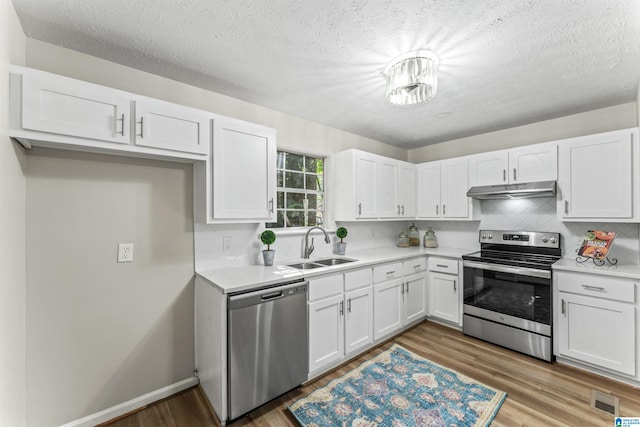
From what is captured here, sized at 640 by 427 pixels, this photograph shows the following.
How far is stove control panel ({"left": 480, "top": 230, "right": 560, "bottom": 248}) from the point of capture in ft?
9.69

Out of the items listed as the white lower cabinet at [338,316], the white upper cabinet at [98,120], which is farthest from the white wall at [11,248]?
the white lower cabinet at [338,316]

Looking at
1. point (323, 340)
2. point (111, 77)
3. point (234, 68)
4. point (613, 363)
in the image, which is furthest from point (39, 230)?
point (613, 363)

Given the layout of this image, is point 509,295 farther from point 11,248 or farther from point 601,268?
point 11,248

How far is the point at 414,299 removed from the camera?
10.8ft

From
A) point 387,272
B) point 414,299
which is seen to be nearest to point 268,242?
point 387,272

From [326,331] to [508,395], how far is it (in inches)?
57.5

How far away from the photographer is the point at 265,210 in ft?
7.73

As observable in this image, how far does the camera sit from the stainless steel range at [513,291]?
2.56 m

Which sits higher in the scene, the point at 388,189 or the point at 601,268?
the point at 388,189

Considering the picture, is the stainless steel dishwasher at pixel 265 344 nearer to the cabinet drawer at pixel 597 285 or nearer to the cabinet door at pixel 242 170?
the cabinet door at pixel 242 170

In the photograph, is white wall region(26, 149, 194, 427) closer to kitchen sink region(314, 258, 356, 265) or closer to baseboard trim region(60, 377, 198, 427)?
baseboard trim region(60, 377, 198, 427)

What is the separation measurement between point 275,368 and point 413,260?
80.1 inches

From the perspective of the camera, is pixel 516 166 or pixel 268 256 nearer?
pixel 268 256

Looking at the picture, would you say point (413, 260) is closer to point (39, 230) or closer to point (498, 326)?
point (498, 326)
